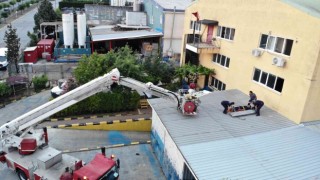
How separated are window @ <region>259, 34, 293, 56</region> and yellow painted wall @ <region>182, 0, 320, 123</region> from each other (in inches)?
10.1

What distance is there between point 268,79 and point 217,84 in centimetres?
628

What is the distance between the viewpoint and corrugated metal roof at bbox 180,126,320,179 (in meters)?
10.2

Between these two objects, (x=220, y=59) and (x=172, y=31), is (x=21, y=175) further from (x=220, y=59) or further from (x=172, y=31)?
(x=172, y=31)

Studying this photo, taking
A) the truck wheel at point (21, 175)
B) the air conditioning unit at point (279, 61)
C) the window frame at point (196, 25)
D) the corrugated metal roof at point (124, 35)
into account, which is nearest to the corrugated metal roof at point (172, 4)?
the corrugated metal roof at point (124, 35)

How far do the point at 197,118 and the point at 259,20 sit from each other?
747cm

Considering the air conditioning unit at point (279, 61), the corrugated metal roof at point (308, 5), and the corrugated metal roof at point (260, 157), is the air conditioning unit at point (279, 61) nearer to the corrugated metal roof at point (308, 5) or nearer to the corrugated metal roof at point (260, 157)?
the corrugated metal roof at point (308, 5)

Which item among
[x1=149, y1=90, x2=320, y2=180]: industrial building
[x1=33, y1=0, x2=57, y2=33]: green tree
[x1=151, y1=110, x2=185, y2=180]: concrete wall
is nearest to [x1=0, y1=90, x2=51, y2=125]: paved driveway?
[x1=151, y1=110, x2=185, y2=180]: concrete wall

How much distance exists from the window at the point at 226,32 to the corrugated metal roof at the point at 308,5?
5.08 meters

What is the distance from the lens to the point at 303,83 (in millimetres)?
13422

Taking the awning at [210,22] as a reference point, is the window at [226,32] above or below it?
below

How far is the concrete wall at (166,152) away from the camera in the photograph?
1263 centimetres

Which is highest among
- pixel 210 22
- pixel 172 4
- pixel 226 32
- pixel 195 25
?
pixel 172 4

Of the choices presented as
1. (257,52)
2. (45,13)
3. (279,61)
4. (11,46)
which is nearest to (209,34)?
(257,52)

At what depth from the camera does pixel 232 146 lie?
11883 millimetres
